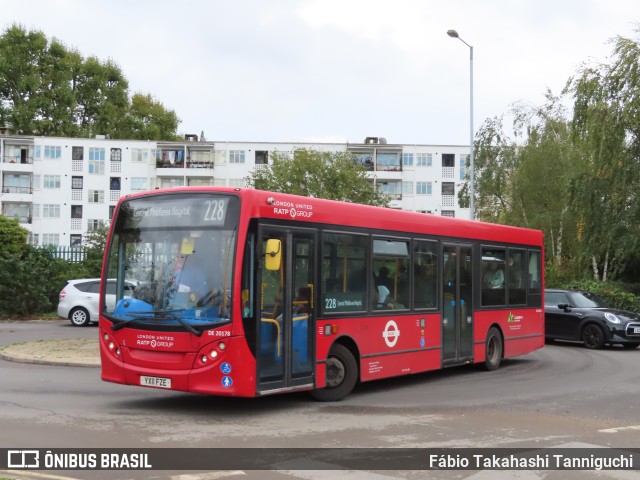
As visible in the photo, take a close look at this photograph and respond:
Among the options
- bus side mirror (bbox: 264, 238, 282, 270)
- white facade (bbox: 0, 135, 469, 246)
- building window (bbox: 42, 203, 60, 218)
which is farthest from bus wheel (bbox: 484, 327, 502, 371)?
building window (bbox: 42, 203, 60, 218)

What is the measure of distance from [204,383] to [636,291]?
26.2m

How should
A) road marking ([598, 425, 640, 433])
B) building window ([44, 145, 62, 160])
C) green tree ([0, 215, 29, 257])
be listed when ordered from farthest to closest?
building window ([44, 145, 62, 160]) → green tree ([0, 215, 29, 257]) → road marking ([598, 425, 640, 433])

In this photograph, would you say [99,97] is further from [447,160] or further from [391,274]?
[391,274]

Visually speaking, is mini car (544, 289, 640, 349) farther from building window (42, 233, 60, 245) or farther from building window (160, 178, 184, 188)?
building window (42, 233, 60, 245)

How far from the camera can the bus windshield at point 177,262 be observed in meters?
9.77

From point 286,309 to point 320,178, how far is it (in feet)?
104

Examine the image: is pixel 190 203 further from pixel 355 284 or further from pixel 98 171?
pixel 98 171

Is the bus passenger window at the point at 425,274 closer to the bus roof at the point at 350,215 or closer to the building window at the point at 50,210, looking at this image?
the bus roof at the point at 350,215

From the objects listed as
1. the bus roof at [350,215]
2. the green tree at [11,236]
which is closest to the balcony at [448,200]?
the green tree at [11,236]

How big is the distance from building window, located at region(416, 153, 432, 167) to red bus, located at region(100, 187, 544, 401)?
227 feet

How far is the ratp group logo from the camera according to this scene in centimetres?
708

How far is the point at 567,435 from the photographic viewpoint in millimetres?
8992

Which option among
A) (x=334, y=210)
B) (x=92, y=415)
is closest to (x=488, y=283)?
(x=334, y=210)

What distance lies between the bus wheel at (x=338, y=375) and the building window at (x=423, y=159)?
71455 mm
